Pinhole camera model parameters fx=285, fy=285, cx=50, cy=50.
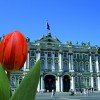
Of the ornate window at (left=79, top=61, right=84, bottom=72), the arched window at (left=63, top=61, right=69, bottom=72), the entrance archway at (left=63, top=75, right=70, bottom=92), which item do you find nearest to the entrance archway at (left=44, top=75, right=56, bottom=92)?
the entrance archway at (left=63, top=75, right=70, bottom=92)

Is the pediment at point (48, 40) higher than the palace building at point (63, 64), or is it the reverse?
the pediment at point (48, 40)

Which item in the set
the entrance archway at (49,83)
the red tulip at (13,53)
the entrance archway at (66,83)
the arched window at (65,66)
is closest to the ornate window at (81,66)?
the arched window at (65,66)

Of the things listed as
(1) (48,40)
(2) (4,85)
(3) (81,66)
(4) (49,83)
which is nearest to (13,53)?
(2) (4,85)

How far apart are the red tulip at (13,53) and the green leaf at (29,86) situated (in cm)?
7

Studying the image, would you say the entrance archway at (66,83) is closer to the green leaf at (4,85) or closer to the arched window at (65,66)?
the arched window at (65,66)

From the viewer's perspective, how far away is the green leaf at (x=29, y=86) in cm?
145

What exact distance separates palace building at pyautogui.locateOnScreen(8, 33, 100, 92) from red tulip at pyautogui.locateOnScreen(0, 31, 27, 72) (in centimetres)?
4831

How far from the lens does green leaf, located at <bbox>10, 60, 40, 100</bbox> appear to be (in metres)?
1.45

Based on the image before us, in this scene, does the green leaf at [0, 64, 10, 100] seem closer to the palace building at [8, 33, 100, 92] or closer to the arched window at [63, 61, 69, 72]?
the palace building at [8, 33, 100, 92]

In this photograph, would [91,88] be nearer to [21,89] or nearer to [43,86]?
[43,86]

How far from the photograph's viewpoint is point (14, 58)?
149 cm

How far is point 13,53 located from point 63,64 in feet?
169

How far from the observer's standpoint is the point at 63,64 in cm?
5275

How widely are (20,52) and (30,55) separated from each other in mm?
49934
